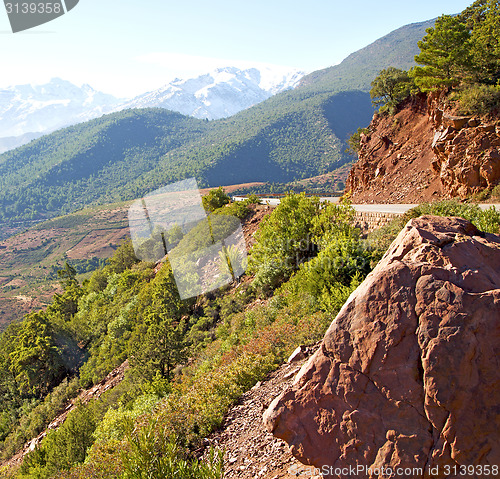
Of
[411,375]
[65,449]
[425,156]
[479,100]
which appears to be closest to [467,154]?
[479,100]

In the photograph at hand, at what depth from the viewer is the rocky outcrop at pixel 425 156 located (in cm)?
1834

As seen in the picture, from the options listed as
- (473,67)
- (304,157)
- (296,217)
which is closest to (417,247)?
(296,217)

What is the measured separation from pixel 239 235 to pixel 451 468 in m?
21.3

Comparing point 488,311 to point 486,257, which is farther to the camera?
point 486,257

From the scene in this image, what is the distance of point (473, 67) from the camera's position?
21.5 metres

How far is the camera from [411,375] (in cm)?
432

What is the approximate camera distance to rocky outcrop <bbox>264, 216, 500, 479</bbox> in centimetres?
409

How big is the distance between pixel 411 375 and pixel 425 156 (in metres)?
Result: 22.6

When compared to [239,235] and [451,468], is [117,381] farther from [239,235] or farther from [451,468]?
[451,468]

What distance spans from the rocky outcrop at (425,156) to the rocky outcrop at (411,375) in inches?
625

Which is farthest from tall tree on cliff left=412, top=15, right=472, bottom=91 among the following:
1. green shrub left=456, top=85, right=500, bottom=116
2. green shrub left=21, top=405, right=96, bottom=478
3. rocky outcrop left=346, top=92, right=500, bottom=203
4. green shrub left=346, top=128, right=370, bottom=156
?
green shrub left=21, top=405, right=96, bottom=478
